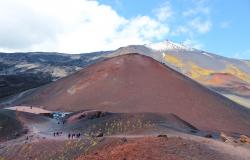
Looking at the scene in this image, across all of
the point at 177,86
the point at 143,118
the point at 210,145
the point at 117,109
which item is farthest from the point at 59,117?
the point at 210,145

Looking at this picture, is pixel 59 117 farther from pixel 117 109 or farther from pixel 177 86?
pixel 177 86

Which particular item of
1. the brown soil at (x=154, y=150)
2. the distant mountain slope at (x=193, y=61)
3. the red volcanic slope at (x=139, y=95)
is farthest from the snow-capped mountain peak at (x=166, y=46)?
the brown soil at (x=154, y=150)

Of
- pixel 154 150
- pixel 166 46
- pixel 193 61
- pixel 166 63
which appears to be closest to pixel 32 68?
pixel 166 63

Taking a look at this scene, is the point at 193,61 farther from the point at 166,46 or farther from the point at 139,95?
the point at 139,95

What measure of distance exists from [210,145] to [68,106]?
33.1 metres

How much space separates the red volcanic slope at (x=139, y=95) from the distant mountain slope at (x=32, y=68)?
28.9 m

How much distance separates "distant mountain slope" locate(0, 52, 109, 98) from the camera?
104125mm

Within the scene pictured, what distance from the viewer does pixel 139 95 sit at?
56438 millimetres

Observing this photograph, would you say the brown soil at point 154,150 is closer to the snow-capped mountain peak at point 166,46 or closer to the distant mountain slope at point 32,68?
the distant mountain slope at point 32,68

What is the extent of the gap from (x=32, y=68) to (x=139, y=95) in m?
87.5

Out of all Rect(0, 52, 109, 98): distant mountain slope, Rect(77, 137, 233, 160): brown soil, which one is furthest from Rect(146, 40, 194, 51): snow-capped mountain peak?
Rect(77, 137, 233, 160): brown soil

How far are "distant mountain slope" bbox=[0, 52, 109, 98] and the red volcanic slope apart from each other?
28880 millimetres

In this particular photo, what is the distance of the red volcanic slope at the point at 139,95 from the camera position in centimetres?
5300

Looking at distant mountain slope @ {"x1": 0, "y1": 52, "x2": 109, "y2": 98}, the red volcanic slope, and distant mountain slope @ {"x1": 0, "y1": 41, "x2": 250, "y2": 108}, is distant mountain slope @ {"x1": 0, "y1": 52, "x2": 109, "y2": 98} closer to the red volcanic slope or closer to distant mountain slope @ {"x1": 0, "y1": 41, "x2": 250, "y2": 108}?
distant mountain slope @ {"x1": 0, "y1": 41, "x2": 250, "y2": 108}
